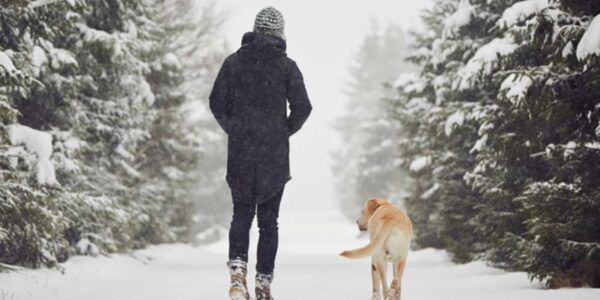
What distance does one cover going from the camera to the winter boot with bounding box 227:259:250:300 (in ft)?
14.8

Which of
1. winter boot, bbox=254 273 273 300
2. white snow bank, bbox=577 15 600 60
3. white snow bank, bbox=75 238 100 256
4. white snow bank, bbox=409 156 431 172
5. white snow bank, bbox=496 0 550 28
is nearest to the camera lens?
winter boot, bbox=254 273 273 300

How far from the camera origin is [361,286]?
742 cm

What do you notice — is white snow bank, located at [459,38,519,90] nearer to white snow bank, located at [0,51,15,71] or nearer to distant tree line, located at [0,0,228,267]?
distant tree line, located at [0,0,228,267]

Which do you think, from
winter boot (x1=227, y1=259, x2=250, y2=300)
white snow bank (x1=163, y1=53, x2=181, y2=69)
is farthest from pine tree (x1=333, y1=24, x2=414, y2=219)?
winter boot (x1=227, y1=259, x2=250, y2=300)

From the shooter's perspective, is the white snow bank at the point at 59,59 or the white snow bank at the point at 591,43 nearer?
the white snow bank at the point at 591,43

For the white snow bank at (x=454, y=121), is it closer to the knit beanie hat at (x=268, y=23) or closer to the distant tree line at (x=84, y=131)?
the distant tree line at (x=84, y=131)

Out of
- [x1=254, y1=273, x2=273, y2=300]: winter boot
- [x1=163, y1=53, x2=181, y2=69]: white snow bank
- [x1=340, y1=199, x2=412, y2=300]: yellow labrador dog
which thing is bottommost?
[x1=254, y1=273, x2=273, y2=300]: winter boot

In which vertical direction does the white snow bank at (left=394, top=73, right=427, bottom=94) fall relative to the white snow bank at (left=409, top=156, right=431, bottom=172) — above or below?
above

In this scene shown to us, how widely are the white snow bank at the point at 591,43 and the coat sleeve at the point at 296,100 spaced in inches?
97.0

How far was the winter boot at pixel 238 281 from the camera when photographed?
14.8 feet

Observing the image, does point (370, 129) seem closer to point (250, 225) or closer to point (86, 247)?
point (86, 247)

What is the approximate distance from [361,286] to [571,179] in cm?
282

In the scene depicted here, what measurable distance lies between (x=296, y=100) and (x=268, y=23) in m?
0.72

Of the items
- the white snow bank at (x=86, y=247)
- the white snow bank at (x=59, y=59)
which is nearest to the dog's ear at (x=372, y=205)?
the white snow bank at (x=59, y=59)
